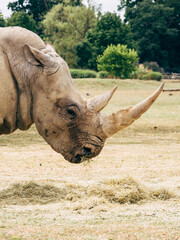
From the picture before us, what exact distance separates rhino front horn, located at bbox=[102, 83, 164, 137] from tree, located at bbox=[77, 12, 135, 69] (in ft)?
150

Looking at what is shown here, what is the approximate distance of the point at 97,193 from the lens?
6.52 metres

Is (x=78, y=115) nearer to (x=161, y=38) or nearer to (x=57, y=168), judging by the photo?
(x=57, y=168)

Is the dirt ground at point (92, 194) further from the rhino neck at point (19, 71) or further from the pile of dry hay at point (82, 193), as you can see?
the rhino neck at point (19, 71)

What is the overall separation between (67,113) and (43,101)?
299mm

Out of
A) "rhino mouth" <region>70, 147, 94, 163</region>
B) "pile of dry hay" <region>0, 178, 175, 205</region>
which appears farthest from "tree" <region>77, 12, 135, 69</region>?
"rhino mouth" <region>70, 147, 94, 163</region>

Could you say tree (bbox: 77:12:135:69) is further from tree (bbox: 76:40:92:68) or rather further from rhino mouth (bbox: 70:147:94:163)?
rhino mouth (bbox: 70:147:94:163)

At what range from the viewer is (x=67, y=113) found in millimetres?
5332

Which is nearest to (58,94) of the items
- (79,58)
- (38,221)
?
(38,221)

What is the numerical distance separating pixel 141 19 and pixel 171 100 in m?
43.3

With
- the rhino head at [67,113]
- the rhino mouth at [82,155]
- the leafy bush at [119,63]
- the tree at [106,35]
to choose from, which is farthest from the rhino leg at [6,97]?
the tree at [106,35]

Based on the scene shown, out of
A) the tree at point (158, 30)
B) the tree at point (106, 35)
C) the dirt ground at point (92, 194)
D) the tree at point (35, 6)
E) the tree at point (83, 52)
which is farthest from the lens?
the tree at point (35, 6)

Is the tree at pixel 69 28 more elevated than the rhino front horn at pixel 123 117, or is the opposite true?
the rhino front horn at pixel 123 117

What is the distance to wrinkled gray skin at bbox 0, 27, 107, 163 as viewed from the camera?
516cm

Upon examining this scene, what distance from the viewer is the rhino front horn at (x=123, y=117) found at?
17.0 feet
